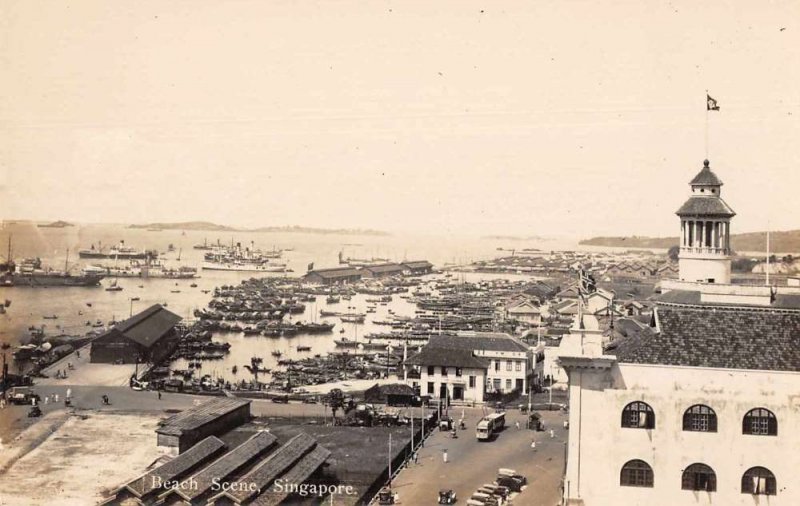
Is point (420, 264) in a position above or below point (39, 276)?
above

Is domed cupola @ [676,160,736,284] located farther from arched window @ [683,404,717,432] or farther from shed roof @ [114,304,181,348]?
shed roof @ [114,304,181,348]

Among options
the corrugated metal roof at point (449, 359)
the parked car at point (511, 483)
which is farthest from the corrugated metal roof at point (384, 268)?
the parked car at point (511, 483)

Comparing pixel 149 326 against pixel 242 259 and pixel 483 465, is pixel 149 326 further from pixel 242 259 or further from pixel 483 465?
pixel 242 259

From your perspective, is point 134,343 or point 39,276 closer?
point 134,343

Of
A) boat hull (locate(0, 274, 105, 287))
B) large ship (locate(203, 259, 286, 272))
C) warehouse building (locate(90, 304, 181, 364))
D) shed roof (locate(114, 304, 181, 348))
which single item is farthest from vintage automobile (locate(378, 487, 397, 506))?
large ship (locate(203, 259, 286, 272))

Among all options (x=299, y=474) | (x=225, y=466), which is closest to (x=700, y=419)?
(x=299, y=474)
